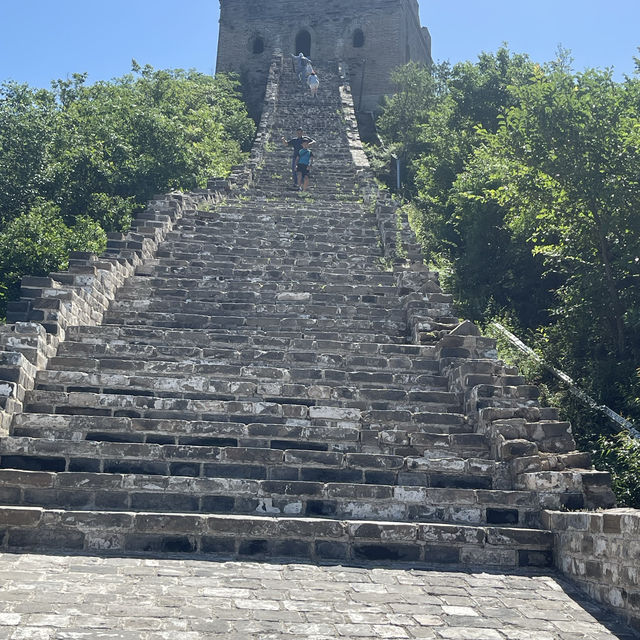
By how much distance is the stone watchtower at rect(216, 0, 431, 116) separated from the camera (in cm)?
3662

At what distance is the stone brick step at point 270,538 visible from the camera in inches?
278

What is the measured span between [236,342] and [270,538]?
4.39m

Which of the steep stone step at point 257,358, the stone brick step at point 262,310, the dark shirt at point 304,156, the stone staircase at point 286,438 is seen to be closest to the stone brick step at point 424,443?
the stone staircase at point 286,438

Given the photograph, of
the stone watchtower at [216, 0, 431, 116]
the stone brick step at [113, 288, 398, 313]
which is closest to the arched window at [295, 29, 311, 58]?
the stone watchtower at [216, 0, 431, 116]

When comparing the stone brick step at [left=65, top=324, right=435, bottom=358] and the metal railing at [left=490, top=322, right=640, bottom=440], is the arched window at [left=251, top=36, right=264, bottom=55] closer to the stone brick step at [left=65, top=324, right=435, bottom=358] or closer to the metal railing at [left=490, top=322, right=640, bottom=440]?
the metal railing at [left=490, top=322, right=640, bottom=440]

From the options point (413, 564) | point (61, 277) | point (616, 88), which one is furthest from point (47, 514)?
point (616, 88)

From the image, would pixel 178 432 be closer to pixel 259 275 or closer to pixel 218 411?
pixel 218 411

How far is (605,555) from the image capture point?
6227 millimetres

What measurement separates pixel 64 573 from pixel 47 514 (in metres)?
0.93

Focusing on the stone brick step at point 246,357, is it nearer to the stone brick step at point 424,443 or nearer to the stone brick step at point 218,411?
the stone brick step at point 218,411

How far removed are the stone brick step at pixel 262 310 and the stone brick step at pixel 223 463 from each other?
426 centimetres

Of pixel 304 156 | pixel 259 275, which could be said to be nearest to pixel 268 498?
pixel 259 275

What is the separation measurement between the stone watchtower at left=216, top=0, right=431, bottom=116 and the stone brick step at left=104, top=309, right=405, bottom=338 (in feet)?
83.7

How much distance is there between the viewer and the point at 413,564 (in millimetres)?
7117
